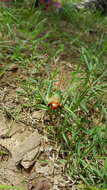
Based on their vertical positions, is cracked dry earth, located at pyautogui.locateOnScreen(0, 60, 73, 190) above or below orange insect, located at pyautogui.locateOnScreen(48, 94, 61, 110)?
below

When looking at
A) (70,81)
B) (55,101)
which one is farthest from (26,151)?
(70,81)

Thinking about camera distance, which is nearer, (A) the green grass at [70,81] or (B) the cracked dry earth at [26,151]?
(B) the cracked dry earth at [26,151]

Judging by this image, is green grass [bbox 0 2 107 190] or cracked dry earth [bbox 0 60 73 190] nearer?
cracked dry earth [bbox 0 60 73 190]

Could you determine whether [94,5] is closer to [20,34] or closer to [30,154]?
[20,34]

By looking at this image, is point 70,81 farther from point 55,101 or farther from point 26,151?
point 26,151

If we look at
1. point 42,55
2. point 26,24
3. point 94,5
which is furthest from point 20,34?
point 94,5

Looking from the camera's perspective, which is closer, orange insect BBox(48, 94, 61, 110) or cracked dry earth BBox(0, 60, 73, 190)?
cracked dry earth BBox(0, 60, 73, 190)
